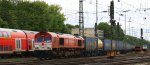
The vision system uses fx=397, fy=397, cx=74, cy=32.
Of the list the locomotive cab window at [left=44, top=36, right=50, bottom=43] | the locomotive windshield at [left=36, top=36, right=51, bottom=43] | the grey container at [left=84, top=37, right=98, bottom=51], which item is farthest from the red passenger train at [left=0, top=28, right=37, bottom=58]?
the grey container at [left=84, top=37, right=98, bottom=51]

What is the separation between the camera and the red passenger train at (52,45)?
38.7m

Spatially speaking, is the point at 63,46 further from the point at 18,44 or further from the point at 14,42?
the point at 14,42

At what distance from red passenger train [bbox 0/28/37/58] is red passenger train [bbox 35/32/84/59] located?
2.28 m

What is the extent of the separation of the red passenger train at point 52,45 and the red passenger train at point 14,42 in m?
2.28

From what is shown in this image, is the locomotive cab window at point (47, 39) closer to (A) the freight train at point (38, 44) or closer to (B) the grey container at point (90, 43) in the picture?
(A) the freight train at point (38, 44)

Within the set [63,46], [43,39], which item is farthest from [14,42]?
[63,46]

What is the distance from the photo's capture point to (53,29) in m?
103

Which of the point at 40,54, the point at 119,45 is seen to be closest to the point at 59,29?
the point at 119,45

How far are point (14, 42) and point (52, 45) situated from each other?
3.81 metres

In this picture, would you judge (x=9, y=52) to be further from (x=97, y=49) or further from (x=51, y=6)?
(x=51, y=6)

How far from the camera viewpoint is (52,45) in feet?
129

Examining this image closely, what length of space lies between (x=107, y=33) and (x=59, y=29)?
175 ft

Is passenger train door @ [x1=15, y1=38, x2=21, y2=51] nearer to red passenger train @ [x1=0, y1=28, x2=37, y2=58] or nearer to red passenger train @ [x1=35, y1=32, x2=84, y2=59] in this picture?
red passenger train @ [x1=0, y1=28, x2=37, y2=58]

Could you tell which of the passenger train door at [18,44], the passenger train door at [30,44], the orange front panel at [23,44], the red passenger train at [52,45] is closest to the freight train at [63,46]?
the red passenger train at [52,45]
